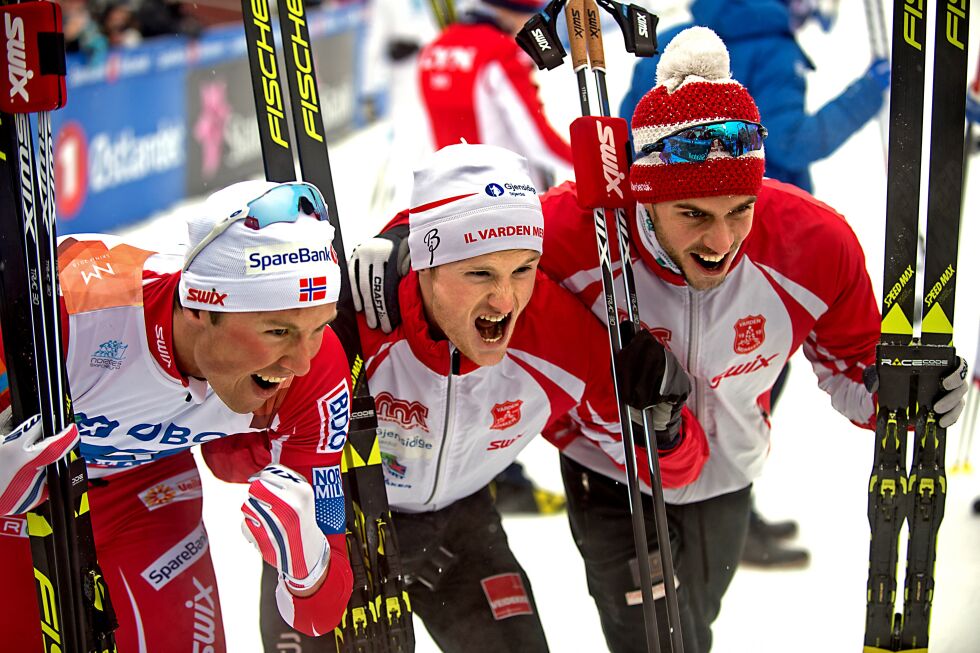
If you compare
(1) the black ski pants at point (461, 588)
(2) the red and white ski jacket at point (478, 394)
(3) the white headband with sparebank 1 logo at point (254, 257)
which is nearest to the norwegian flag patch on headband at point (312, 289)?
(3) the white headband with sparebank 1 logo at point (254, 257)

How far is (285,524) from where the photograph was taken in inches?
80.2

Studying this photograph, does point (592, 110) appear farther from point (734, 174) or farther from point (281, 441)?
point (281, 441)

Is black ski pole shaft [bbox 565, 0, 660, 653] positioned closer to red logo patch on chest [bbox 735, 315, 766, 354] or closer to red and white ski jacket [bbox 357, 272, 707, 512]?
red and white ski jacket [bbox 357, 272, 707, 512]

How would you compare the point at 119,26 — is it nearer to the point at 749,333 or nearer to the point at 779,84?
the point at 779,84

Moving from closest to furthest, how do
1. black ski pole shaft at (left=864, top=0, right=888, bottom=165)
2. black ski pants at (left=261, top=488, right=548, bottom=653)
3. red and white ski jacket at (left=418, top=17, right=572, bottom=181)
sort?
1. black ski pants at (left=261, top=488, right=548, bottom=653)
2. black ski pole shaft at (left=864, top=0, right=888, bottom=165)
3. red and white ski jacket at (left=418, top=17, right=572, bottom=181)

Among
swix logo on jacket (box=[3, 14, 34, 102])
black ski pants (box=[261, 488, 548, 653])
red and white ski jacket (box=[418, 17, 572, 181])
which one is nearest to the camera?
swix logo on jacket (box=[3, 14, 34, 102])

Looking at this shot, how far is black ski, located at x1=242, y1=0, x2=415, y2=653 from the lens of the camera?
237cm

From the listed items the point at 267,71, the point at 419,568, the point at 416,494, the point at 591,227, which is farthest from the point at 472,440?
the point at 267,71

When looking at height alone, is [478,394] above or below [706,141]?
below

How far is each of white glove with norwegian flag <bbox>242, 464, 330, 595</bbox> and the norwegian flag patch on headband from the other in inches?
15.2

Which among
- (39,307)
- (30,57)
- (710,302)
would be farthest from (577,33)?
(39,307)

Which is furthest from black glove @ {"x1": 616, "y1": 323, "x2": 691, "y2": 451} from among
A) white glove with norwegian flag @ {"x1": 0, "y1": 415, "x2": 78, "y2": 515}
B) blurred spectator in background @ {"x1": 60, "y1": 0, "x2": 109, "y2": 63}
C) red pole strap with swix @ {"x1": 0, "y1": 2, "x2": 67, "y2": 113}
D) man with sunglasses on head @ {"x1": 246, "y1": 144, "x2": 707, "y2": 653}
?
blurred spectator in background @ {"x1": 60, "y1": 0, "x2": 109, "y2": 63}

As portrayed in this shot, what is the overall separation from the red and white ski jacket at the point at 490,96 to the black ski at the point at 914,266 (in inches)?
73.4

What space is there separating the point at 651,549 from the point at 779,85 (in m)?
1.28
